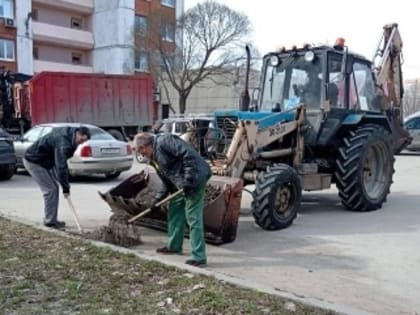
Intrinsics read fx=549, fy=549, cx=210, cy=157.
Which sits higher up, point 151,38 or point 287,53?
point 151,38

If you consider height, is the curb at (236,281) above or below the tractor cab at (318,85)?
below

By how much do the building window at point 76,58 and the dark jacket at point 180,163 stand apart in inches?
1632

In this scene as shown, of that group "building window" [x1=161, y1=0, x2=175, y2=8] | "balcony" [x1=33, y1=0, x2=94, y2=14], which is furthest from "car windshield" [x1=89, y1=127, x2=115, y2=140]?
"building window" [x1=161, y1=0, x2=175, y2=8]

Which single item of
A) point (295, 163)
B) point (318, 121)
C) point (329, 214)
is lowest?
point (329, 214)

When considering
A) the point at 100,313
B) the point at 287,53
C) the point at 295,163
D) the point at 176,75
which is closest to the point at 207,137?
the point at 295,163

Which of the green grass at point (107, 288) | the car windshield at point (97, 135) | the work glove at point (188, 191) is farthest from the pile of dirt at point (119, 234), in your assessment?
the car windshield at point (97, 135)

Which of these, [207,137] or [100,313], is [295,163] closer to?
[207,137]

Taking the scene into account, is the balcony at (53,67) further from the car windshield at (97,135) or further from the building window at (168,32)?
the car windshield at (97,135)

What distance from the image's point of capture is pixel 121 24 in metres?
43.6

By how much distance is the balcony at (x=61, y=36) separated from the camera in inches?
1626

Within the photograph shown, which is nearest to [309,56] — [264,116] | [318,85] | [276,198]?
[318,85]

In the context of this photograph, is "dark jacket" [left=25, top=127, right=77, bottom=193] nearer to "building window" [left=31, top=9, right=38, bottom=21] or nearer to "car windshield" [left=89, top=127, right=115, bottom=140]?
Answer: "car windshield" [left=89, top=127, right=115, bottom=140]

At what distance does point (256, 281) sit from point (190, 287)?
2.68 ft

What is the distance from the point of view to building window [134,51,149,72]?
40.9 metres
